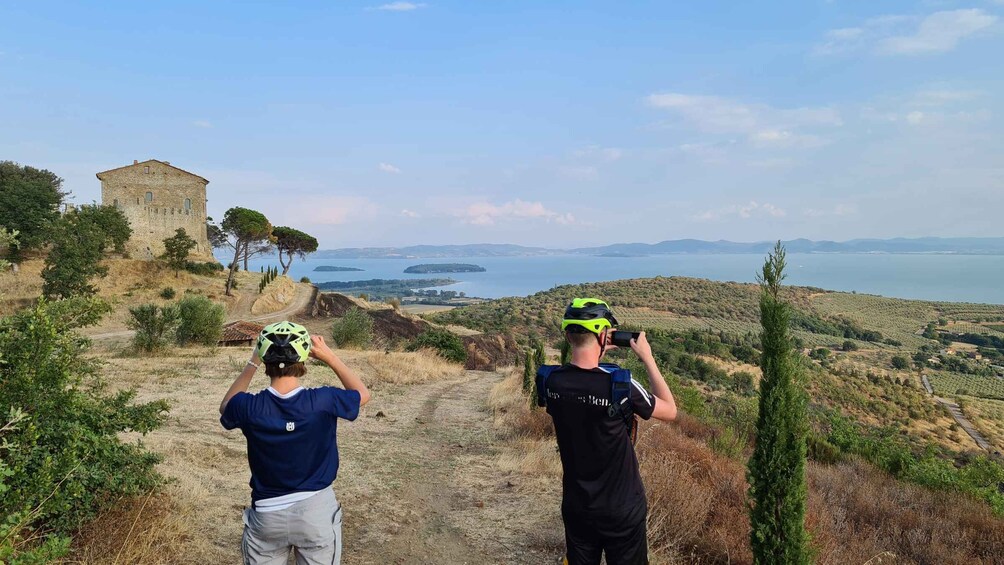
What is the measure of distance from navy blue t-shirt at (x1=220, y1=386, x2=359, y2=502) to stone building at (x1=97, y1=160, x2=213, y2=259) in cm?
5079

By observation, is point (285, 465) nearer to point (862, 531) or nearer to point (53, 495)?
point (53, 495)

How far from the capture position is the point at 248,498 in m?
5.98

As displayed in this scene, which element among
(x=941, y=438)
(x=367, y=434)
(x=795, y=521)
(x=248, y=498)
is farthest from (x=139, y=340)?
(x=941, y=438)

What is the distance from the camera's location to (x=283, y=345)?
272 centimetres

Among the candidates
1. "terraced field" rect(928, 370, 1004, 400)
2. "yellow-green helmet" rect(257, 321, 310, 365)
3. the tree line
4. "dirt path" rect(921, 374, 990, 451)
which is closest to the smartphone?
"yellow-green helmet" rect(257, 321, 310, 365)

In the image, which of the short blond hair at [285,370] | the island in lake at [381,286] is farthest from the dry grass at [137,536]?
the island in lake at [381,286]

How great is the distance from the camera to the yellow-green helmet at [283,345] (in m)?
2.71

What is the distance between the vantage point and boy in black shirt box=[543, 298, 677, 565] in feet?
9.31

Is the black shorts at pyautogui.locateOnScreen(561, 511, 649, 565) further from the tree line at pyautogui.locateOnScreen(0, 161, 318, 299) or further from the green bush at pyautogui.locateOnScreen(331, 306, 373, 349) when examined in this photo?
the tree line at pyautogui.locateOnScreen(0, 161, 318, 299)

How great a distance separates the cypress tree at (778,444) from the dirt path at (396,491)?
197 centimetres

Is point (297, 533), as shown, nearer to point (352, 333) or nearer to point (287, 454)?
point (287, 454)

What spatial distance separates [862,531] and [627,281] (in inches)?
3479

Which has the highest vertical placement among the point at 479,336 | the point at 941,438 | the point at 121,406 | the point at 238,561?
the point at 121,406

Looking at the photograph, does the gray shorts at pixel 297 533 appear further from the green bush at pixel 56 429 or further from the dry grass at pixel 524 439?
the dry grass at pixel 524 439
